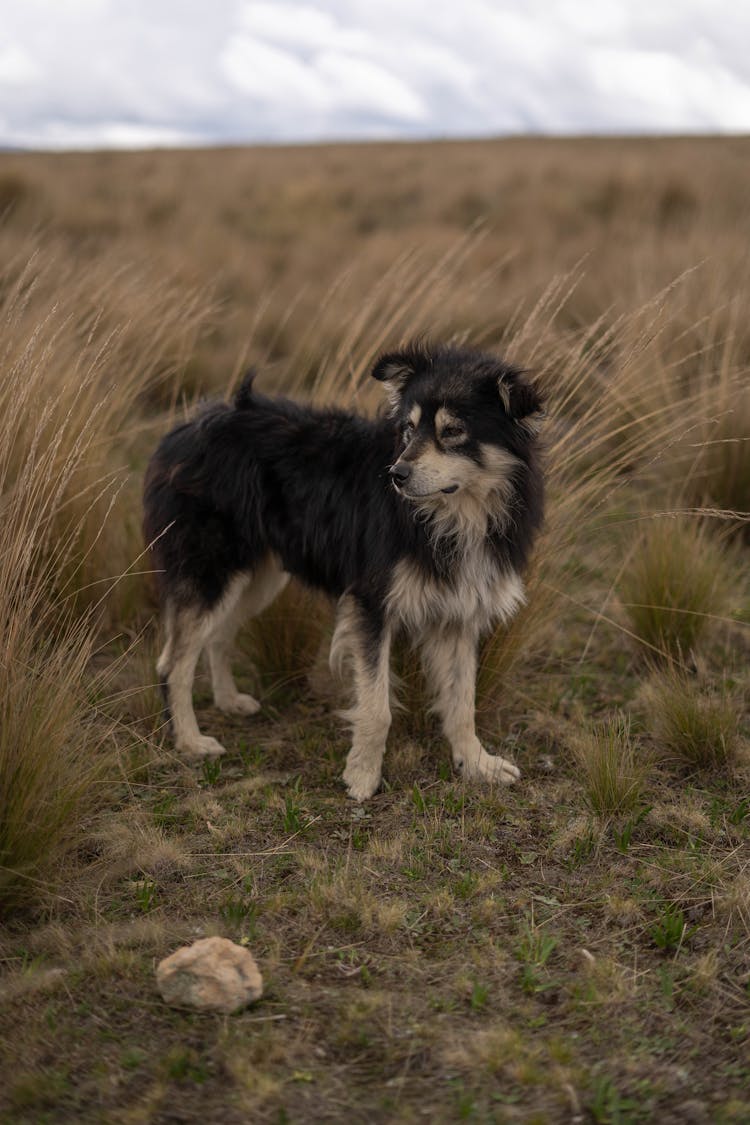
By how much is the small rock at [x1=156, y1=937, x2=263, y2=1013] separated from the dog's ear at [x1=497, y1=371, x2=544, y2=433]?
2.22 meters

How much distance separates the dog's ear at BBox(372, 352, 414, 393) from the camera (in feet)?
13.9

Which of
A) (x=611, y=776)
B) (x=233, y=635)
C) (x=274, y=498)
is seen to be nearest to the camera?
(x=611, y=776)

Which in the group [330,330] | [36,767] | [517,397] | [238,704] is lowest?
[238,704]

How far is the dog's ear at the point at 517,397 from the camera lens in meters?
3.94

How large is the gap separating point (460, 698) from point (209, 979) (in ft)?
6.08

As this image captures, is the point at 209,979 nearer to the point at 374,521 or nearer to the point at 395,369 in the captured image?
the point at 374,521

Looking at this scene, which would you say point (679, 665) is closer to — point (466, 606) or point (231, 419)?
point (466, 606)

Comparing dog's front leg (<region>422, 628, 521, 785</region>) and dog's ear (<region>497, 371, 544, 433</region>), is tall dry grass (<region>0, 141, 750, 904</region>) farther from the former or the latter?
dog's ear (<region>497, 371, 544, 433</region>)

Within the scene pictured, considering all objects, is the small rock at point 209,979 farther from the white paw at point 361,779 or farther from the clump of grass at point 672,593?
the clump of grass at point 672,593

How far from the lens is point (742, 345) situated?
8133 mm

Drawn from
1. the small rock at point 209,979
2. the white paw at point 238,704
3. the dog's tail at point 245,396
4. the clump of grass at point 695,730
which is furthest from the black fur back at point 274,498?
the small rock at point 209,979

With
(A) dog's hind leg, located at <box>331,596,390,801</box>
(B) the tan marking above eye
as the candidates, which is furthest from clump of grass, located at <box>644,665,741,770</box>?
(B) the tan marking above eye

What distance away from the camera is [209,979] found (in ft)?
9.89

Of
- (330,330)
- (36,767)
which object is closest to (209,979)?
(36,767)
